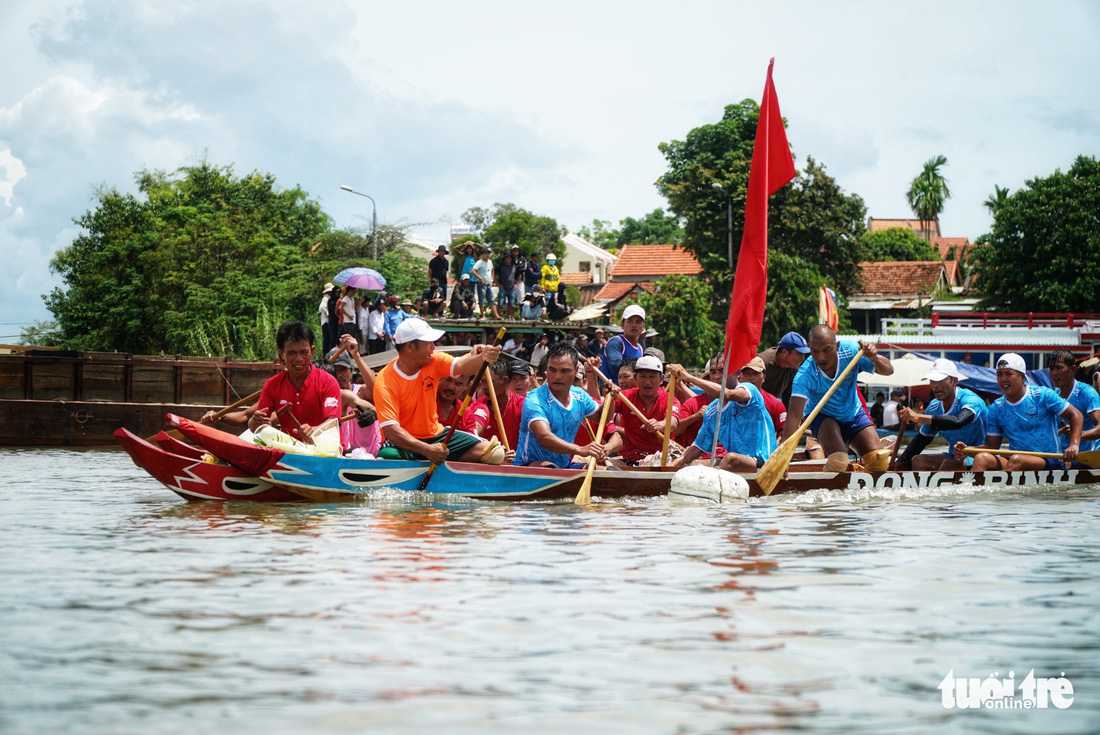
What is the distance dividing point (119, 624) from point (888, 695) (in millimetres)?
3493

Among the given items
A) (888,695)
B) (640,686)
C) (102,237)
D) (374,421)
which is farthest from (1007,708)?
(102,237)

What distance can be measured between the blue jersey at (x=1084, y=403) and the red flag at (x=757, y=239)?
472 centimetres

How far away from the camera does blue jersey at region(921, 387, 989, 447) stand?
39.8 ft

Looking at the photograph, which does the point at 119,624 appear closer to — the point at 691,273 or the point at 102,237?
the point at 102,237

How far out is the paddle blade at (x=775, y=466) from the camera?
408 inches

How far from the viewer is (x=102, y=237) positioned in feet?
160

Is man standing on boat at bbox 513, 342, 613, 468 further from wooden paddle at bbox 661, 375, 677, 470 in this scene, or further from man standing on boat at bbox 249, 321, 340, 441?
man standing on boat at bbox 249, 321, 340, 441

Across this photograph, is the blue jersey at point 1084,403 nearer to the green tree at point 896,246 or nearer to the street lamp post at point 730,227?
the street lamp post at point 730,227

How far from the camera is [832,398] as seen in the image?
1131 centimetres

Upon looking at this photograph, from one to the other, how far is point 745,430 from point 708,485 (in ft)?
3.71

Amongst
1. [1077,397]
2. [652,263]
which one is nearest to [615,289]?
[652,263]

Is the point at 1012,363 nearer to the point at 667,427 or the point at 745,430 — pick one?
the point at 745,430

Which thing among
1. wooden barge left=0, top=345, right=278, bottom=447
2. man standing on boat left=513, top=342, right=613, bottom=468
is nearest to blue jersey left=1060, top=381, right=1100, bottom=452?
man standing on boat left=513, top=342, right=613, bottom=468

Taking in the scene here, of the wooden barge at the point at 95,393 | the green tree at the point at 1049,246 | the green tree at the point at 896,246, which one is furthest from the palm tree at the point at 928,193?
the wooden barge at the point at 95,393
